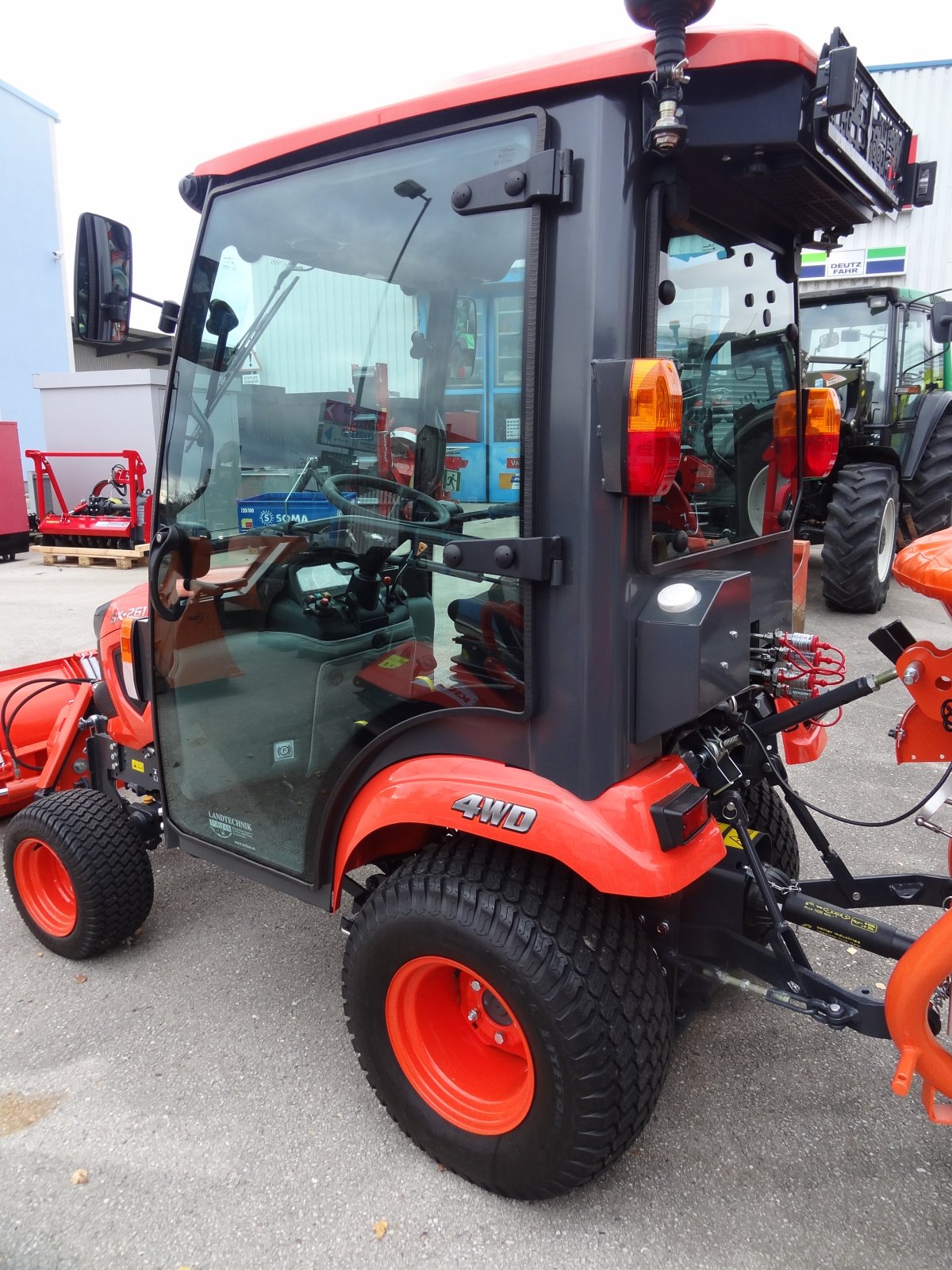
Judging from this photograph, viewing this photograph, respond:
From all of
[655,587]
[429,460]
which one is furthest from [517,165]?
[655,587]

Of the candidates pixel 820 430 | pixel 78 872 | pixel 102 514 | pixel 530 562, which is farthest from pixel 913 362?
pixel 102 514

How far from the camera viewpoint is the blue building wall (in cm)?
1462

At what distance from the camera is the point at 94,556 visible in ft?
34.8

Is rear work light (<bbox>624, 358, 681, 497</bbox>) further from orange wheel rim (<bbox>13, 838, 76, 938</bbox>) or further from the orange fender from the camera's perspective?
orange wheel rim (<bbox>13, 838, 76, 938</bbox>)

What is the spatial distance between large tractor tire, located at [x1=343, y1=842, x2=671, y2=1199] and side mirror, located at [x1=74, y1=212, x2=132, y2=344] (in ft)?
4.86

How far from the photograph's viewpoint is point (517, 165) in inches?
58.9

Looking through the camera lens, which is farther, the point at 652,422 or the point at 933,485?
the point at 933,485

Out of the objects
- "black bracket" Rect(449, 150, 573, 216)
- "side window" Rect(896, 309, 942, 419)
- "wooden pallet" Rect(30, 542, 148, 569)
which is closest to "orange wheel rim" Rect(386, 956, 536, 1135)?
"black bracket" Rect(449, 150, 573, 216)

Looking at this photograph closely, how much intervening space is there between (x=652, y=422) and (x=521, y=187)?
0.49 metres

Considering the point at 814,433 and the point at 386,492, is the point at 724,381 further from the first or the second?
the point at 386,492

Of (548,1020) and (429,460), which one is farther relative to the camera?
(429,460)

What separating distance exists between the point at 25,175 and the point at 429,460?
1706 centimetres

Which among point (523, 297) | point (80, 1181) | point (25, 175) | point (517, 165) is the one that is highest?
point (25, 175)

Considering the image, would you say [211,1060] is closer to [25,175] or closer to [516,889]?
[516,889]
